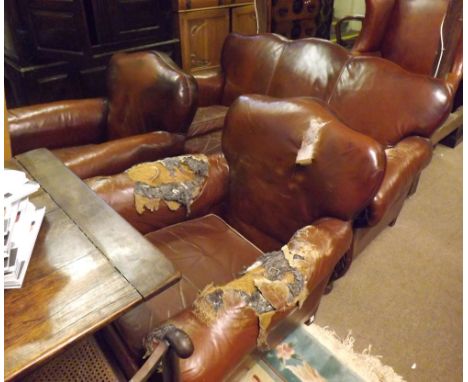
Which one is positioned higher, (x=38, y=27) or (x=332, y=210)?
(x=38, y=27)

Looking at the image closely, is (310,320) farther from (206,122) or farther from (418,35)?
(418,35)

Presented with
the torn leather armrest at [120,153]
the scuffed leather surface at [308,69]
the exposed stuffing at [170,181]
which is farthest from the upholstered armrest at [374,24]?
the exposed stuffing at [170,181]

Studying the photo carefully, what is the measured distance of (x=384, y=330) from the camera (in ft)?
5.27

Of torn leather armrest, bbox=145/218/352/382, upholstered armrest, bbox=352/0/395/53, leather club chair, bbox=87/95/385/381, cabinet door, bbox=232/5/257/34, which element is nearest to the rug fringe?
leather club chair, bbox=87/95/385/381

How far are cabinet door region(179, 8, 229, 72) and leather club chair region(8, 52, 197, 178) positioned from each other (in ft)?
3.46

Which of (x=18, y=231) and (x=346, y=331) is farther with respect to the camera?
(x=346, y=331)

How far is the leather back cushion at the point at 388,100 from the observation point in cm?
164

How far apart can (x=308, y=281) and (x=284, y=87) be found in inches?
53.7

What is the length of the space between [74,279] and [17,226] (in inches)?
8.1

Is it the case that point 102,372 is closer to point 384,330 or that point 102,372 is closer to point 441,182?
point 384,330

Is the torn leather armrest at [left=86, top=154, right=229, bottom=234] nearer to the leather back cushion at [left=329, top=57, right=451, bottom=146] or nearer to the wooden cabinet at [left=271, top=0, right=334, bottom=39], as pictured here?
the leather back cushion at [left=329, top=57, right=451, bottom=146]

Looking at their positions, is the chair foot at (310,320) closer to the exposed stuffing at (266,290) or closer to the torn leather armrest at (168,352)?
the exposed stuffing at (266,290)

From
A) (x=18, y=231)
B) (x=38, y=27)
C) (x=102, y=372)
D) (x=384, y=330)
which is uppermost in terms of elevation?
(x=38, y=27)

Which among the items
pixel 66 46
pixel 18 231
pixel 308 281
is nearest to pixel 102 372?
pixel 18 231
